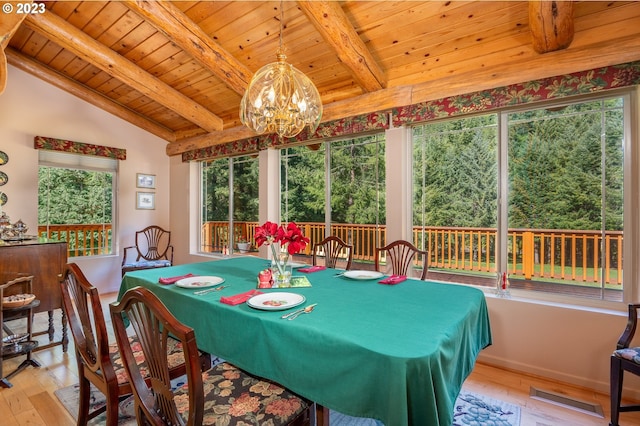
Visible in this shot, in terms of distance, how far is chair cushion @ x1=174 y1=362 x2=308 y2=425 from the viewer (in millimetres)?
1190

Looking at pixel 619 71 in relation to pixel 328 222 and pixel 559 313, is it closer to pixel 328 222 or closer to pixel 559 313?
pixel 559 313

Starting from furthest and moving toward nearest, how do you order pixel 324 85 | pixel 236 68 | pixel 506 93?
pixel 324 85
pixel 236 68
pixel 506 93

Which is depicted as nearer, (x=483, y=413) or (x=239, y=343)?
(x=239, y=343)

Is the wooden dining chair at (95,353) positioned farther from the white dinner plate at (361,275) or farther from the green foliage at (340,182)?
the green foliage at (340,182)

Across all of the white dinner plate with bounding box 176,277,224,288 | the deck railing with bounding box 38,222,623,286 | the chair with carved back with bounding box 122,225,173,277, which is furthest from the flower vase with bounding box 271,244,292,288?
the chair with carved back with bounding box 122,225,173,277

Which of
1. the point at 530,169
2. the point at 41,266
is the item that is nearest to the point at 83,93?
the point at 41,266

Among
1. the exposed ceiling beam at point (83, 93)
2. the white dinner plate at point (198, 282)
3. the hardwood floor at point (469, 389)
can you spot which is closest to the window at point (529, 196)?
the hardwood floor at point (469, 389)

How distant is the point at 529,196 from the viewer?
264cm

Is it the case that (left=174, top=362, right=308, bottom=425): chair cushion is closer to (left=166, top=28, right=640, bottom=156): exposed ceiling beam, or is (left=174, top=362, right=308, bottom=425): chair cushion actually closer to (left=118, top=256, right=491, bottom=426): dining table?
(left=118, top=256, right=491, bottom=426): dining table

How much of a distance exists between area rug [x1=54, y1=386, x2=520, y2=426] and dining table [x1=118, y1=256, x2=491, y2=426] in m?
0.59

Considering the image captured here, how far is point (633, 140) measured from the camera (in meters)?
2.22

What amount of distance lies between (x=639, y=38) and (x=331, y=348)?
9.06 feet

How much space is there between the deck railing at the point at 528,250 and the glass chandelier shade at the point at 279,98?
1.69m

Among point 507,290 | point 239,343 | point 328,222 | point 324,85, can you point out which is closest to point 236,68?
point 324,85
